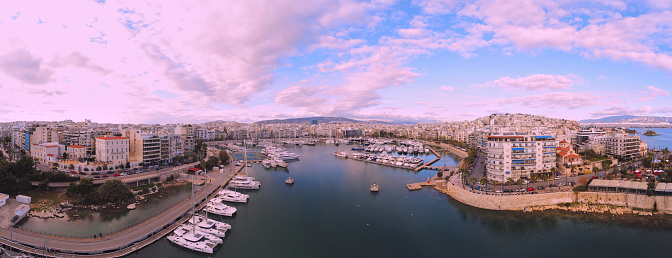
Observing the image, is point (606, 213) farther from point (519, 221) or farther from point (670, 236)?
point (519, 221)

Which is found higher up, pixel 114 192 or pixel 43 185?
pixel 43 185

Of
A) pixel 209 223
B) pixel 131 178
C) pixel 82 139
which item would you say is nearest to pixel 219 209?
pixel 209 223

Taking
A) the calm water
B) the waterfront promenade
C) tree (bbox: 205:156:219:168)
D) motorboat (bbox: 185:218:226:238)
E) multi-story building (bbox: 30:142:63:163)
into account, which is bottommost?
the calm water

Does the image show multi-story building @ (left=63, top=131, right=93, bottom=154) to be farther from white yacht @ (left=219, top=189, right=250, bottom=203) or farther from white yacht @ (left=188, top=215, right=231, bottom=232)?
white yacht @ (left=188, top=215, right=231, bottom=232)

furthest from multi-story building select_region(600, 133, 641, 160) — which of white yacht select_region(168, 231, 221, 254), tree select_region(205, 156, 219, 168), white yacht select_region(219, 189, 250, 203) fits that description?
tree select_region(205, 156, 219, 168)

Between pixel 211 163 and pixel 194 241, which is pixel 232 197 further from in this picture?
pixel 211 163
